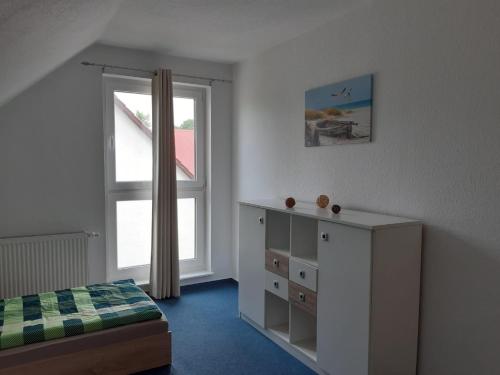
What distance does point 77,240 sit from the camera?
3391mm

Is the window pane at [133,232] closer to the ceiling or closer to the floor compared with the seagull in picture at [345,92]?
closer to the floor

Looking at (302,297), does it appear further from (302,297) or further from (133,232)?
(133,232)

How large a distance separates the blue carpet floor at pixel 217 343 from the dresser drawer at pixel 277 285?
41 centimetres

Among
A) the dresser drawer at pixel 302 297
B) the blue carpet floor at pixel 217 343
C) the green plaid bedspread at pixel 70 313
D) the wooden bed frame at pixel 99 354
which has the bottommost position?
the blue carpet floor at pixel 217 343

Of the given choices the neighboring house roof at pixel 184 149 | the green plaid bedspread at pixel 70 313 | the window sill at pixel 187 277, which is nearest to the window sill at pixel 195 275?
the window sill at pixel 187 277

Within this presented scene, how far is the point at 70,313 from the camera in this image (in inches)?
98.0

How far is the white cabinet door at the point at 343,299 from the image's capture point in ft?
7.01

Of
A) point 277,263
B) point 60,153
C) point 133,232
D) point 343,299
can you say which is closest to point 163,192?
point 133,232

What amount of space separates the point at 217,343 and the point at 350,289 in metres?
1.25

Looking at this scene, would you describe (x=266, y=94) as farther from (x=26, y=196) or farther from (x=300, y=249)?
(x=26, y=196)

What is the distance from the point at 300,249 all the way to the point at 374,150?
873mm

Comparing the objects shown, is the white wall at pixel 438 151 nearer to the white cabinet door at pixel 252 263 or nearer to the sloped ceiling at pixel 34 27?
the white cabinet door at pixel 252 263

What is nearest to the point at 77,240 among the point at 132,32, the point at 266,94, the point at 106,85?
the point at 106,85

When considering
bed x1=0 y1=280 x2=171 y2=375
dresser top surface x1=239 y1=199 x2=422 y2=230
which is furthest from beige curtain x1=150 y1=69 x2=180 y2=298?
dresser top surface x1=239 y1=199 x2=422 y2=230
